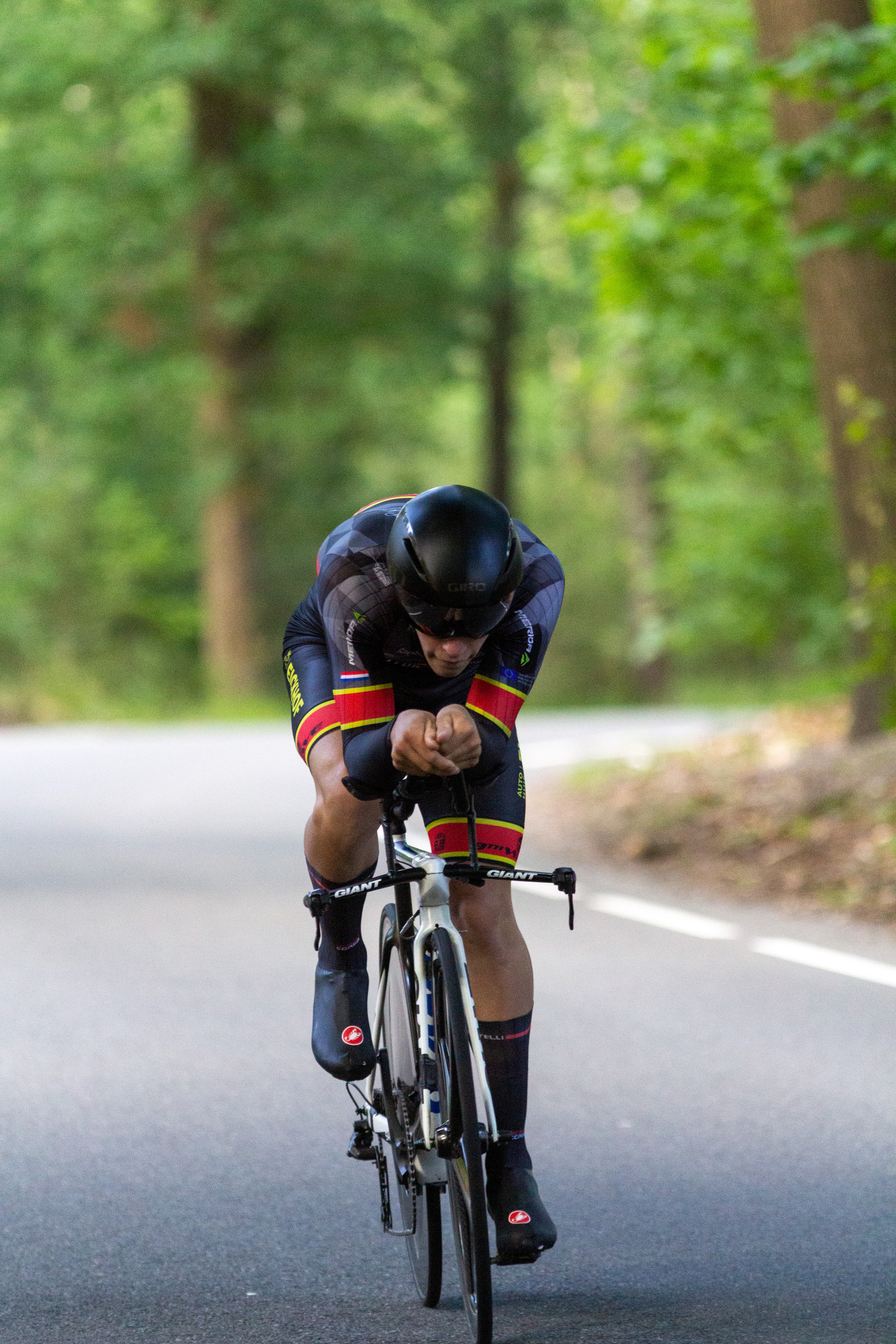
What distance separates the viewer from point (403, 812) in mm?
4230

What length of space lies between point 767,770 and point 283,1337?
866 centimetres


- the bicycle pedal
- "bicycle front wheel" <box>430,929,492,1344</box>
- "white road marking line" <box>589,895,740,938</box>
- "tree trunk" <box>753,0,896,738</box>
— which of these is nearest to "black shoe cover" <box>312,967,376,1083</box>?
the bicycle pedal

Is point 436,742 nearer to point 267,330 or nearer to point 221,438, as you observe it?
point 221,438

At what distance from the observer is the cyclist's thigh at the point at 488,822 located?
4.07 m

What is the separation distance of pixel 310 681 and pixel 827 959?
A: 3974mm

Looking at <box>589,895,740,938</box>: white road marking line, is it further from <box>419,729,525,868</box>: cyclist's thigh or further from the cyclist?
<box>419,729,525,868</box>: cyclist's thigh

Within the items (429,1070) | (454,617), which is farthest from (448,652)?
(429,1070)

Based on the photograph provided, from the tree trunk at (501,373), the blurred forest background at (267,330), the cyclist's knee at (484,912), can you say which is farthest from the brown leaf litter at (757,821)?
the tree trunk at (501,373)

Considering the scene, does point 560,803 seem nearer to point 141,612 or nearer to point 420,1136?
point 420,1136

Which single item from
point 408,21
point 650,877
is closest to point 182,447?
point 408,21

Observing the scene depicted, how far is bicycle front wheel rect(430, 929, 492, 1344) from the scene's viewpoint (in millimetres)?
3562

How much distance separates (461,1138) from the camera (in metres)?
3.68

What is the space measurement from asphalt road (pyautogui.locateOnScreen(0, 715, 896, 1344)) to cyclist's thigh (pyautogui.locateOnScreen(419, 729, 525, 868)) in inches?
38.5

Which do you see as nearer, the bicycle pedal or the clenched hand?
the clenched hand
